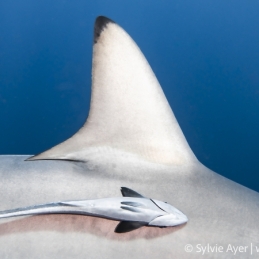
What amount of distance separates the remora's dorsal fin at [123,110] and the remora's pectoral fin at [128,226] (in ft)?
0.85

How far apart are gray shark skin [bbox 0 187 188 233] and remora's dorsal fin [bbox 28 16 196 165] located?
8.6 inches

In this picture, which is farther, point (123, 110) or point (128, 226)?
point (123, 110)

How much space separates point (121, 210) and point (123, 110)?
1.07 ft

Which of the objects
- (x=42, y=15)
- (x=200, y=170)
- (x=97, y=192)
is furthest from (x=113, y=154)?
(x=42, y=15)

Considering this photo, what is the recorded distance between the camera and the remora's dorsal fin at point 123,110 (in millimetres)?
1025

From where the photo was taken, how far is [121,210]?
0.81 meters

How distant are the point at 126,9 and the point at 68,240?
15.2ft

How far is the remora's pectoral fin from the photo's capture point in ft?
2.68

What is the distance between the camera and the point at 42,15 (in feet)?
17.4

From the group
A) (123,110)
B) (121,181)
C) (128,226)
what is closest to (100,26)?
(123,110)

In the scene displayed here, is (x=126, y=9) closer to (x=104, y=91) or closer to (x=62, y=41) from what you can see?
(x=62, y=41)

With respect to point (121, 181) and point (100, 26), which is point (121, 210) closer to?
point (121, 181)

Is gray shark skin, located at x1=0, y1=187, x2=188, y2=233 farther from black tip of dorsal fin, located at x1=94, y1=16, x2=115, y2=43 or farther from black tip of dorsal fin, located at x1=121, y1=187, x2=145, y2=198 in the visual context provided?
black tip of dorsal fin, located at x1=94, y1=16, x2=115, y2=43

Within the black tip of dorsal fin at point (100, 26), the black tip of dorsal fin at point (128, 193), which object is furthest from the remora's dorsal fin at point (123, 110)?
the black tip of dorsal fin at point (128, 193)
